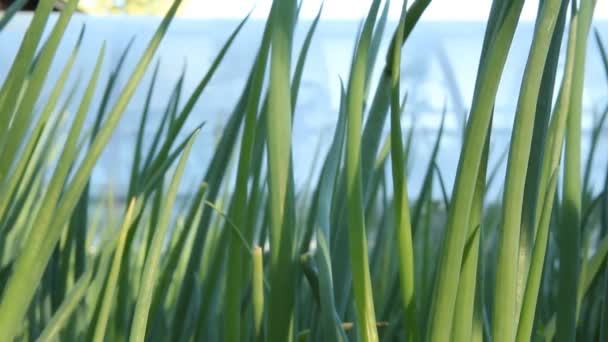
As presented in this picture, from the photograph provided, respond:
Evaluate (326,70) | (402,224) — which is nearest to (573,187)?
(402,224)

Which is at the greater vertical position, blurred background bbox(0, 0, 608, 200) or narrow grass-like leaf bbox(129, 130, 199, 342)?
blurred background bbox(0, 0, 608, 200)

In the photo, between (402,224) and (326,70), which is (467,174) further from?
(326,70)

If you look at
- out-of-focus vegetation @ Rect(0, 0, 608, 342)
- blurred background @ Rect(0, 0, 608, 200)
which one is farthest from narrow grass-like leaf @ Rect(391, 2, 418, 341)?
blurred background @ Rect(0, 0, 608, 200)

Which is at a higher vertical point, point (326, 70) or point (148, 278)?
point (326, 70)

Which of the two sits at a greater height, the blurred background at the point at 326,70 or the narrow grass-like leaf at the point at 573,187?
the blurred background at the point at 326,70

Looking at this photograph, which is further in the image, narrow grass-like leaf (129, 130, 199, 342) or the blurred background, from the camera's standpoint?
the blurred background

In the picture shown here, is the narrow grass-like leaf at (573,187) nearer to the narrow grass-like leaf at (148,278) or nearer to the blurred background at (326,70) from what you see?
the narrow grass-like leaf at (148,278)

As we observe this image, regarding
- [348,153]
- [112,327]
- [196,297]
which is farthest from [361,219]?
[196,297]

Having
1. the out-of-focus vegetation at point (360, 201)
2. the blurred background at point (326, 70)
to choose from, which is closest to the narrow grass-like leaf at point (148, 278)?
the out-of-focus vegetation at point (360, 201)

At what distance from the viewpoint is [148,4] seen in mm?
3977

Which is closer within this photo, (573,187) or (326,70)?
(573,187)

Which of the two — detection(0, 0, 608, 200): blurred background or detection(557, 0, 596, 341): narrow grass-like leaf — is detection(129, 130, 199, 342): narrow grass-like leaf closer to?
detection(557, 0, 596, 341): narrow grass-like leaf

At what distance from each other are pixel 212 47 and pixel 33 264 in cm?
113

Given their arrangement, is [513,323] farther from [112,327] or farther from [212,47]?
[212,47]
